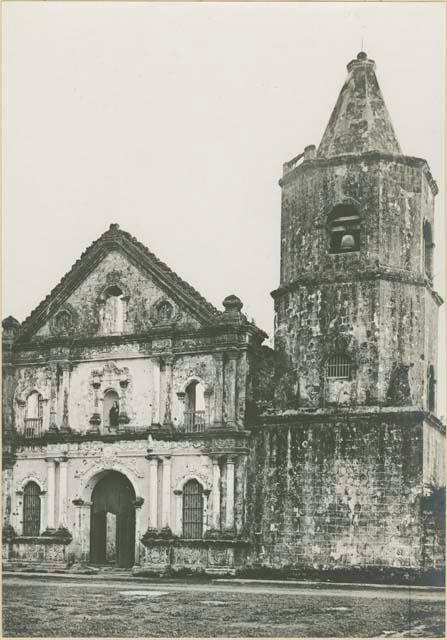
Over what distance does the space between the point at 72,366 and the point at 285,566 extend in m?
8.79

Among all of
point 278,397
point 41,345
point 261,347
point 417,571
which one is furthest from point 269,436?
point 41,345

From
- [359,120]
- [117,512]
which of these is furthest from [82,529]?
[359,120]

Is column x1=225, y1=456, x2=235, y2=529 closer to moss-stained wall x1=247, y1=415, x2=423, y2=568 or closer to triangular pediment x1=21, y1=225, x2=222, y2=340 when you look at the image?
moss-stained wall x1=247, y1=415, x2=423, y2=568

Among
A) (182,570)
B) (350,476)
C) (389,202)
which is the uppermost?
(389,202)

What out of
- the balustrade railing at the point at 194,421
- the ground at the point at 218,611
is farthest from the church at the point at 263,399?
the ground at the point at 218,611

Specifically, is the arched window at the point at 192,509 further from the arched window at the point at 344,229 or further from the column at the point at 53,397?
the arched window at the point at 344,229

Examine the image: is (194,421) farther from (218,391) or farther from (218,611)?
(218,611)

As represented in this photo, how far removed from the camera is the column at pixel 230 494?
28312 millimetres

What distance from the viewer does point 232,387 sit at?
29.0 meters

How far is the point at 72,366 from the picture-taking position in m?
31.6

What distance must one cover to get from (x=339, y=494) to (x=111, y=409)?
812 cm

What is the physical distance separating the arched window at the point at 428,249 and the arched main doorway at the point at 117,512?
10.1 meters

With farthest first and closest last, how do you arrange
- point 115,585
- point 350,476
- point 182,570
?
1. point 182,570
2. point 350,476
3. point 115,585

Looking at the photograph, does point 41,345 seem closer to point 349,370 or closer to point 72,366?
point 72,366
